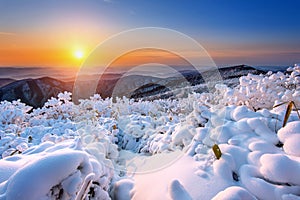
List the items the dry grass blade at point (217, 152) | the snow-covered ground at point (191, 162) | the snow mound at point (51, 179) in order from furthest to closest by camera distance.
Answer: the dry grass blade at point (217, 152) < the snow-covered ground at point (191, 162) < the snow mound at point (51, 179)

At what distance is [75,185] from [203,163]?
→ 1.52 metres

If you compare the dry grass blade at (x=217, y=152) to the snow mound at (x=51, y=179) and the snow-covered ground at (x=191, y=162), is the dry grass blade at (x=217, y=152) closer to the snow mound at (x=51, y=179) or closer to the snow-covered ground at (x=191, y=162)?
the snow-covered ground at (x=191, y=162)

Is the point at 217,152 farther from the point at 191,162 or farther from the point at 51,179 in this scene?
the point at 51,179

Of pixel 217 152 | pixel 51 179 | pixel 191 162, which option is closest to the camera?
pixel 51 179

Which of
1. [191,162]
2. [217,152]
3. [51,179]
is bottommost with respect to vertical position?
[191,162]

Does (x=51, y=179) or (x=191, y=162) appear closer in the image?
(x=51, y=179)

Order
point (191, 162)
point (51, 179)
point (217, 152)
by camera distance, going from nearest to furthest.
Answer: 1. point (51, 179)
2. point (217, 152)
3. point (191, 162)

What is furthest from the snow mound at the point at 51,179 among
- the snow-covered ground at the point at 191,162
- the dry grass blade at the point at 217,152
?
the dry grass blade at the point at 217,152

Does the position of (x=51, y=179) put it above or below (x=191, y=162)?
above

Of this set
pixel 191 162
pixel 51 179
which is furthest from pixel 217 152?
pixel 51 179

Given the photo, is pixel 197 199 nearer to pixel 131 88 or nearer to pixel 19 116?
pixel 19 116

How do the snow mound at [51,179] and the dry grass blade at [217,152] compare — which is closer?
the snow mound at [51,179]

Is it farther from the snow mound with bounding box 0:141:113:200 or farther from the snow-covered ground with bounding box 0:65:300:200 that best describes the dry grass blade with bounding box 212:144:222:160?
the snow mound with bounding box 0:141:113:200

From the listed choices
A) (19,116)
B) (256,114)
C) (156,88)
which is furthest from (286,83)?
(156,88)
